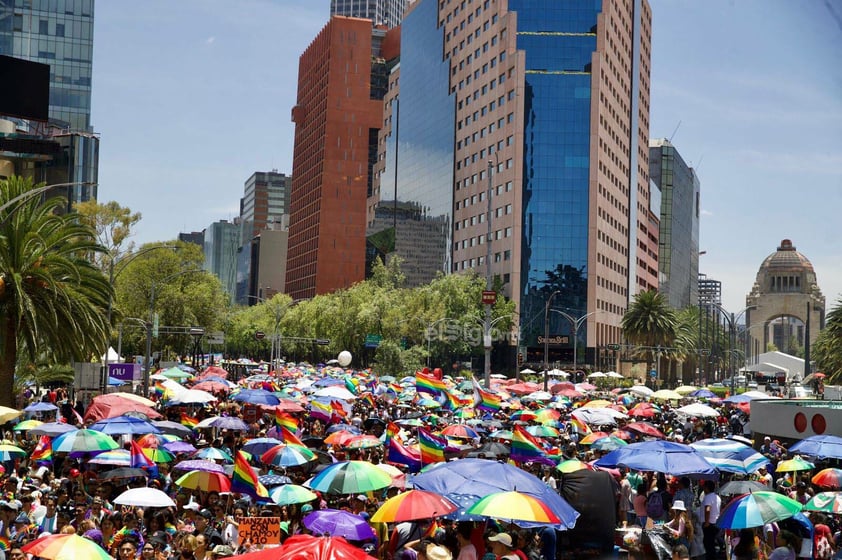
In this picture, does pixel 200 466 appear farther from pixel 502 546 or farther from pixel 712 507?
pixel 712 507

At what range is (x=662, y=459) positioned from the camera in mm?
17438

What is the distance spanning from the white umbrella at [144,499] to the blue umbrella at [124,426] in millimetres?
6977

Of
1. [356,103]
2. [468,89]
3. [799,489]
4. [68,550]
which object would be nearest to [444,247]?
[468,89]

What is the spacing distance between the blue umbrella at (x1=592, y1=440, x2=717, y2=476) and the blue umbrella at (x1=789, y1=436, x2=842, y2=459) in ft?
11.1

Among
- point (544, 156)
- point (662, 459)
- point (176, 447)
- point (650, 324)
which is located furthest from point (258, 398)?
point (544, 156)

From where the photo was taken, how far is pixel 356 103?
183125 mm

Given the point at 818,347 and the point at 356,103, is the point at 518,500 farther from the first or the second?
the point at 356,103

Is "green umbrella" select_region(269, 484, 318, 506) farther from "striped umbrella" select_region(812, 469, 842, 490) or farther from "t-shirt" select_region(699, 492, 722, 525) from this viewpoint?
"striped umbrella" select_region(812, 469, 842, 490)

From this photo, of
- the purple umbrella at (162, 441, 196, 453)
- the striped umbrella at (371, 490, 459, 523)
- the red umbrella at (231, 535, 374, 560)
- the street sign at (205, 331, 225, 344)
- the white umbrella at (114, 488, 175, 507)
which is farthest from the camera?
the street sign at (205, 331, 225, 344)

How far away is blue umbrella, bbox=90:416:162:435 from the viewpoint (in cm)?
2146

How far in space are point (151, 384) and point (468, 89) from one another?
75460 mm

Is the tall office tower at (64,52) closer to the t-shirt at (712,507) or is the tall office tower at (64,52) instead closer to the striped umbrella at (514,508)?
the t-shirt at (712,507)

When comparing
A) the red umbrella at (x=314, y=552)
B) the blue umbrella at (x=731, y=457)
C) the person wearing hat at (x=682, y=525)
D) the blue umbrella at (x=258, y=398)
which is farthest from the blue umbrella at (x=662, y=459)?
the blue umbrella at (x=258, y=398)

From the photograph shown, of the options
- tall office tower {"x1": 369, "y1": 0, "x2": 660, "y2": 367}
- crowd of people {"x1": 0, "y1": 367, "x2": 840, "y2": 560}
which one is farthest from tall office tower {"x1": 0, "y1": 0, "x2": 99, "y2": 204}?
crowd of people {"x1": 0, "y1": 367, "x2": 840, "y2": 560}
